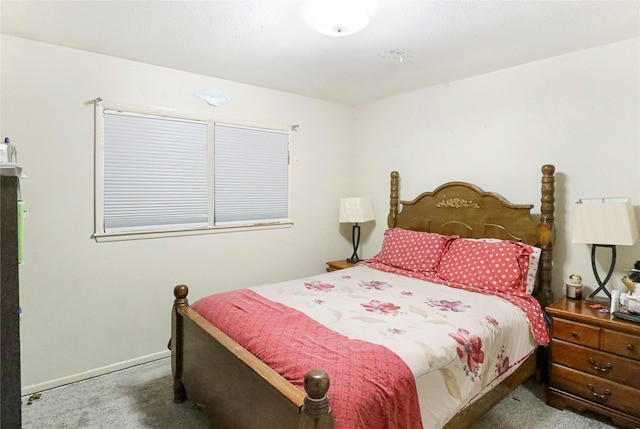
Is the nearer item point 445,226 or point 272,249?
point 445,226

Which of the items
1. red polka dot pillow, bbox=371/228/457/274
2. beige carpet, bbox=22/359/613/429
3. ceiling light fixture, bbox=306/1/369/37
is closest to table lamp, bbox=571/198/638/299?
beige carpet, bbox=22/359/613/429

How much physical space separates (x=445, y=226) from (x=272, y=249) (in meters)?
1.63

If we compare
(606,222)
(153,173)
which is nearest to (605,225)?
(606,222)

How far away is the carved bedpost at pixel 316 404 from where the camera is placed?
1.16 metres

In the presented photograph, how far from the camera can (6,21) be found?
83.0 inches

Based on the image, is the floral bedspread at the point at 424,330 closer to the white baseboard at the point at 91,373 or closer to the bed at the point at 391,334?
the bed at the point at 391,334

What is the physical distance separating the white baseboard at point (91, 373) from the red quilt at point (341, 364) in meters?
1.37

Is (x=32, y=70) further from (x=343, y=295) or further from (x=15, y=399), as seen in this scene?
(x=343, y=295)

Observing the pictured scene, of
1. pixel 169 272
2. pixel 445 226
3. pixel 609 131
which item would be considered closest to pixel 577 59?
pixel 609 131

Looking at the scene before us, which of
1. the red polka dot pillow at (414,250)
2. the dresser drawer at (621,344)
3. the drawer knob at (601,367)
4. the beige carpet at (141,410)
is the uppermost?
the red polka dot pillow at (414,250)

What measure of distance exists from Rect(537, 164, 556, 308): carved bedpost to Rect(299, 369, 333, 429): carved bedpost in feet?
6.90

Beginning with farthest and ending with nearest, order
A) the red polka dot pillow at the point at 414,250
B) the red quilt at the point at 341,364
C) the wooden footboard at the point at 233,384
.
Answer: the red polka dot pillow at the point at 414,250 → the red quilt at the point at 341,364 → the wooden footboard at the point at 233,384

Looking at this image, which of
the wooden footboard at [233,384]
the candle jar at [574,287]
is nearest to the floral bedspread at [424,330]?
the wooden footboard at [233,384]

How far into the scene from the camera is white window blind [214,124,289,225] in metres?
3.24
